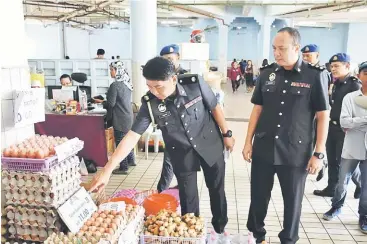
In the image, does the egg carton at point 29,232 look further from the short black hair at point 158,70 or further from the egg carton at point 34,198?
the short black hair at point 158,70

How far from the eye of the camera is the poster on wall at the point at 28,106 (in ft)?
8.07

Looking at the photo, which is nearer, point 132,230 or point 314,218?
point 132,230

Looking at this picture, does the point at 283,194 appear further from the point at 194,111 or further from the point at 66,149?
the point at 66,149

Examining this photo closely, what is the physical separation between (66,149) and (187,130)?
0.83 m

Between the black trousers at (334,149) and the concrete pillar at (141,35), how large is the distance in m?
3.57

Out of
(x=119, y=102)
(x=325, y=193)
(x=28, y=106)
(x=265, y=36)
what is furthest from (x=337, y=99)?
(x=265, y=36)

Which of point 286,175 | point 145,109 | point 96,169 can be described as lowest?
point 96,169

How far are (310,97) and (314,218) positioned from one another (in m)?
1.70

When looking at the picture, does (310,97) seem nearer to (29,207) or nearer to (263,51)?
(29,207)

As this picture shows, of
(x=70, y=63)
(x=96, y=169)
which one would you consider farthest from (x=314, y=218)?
(x=70, y=63)

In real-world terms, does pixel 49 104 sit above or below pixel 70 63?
below

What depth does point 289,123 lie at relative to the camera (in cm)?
250

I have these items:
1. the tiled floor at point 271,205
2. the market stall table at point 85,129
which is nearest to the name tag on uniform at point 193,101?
the tiled floor at point 271,205

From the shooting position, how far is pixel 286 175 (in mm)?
2588
